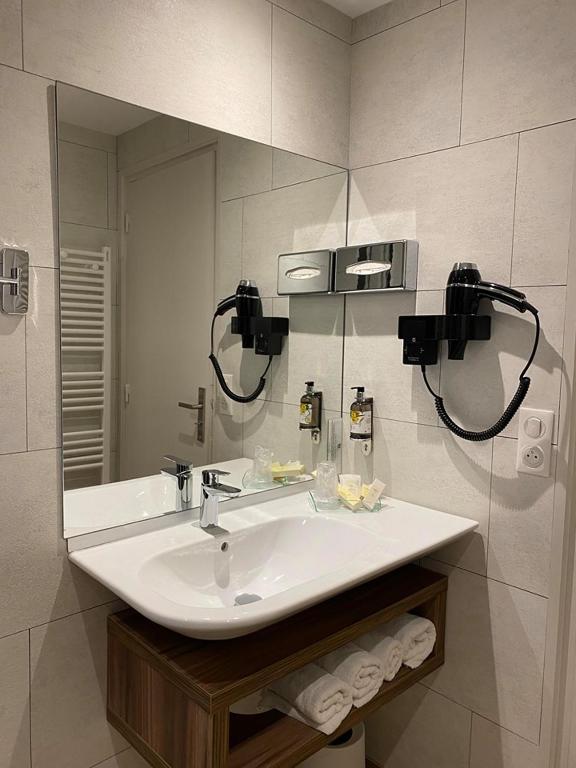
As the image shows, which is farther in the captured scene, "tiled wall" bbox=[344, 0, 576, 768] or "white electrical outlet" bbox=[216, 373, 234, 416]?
"white electrical outlet" bbox=[216, 373, 234, 416]

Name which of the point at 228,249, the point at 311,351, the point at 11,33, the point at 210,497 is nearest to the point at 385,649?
the point at 210,497

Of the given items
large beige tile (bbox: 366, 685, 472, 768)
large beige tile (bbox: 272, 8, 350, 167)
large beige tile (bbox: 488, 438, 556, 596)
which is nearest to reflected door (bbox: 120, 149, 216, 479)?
large beige tile (bbox: 272, 8, 350, 167)

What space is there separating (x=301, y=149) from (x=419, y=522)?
1.18m

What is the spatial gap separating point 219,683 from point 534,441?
0.95 meters

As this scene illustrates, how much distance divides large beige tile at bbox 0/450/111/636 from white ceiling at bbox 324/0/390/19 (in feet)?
5.18

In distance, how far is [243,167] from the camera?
1700 millimetres

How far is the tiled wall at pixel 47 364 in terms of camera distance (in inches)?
50.5

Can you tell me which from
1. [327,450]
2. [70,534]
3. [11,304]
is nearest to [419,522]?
[327,450]

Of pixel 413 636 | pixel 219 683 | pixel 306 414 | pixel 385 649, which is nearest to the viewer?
pixel 219 683

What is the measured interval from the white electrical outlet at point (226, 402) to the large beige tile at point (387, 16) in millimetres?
1184

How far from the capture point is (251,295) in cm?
178

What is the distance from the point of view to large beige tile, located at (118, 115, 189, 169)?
144 cm

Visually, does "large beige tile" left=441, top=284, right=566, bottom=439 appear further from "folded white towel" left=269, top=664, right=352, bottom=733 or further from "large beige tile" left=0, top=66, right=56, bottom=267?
"large beige tile" left=0, top=66, right=56, bottom=267

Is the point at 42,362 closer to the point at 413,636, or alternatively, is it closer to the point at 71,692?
the point at 71,692
